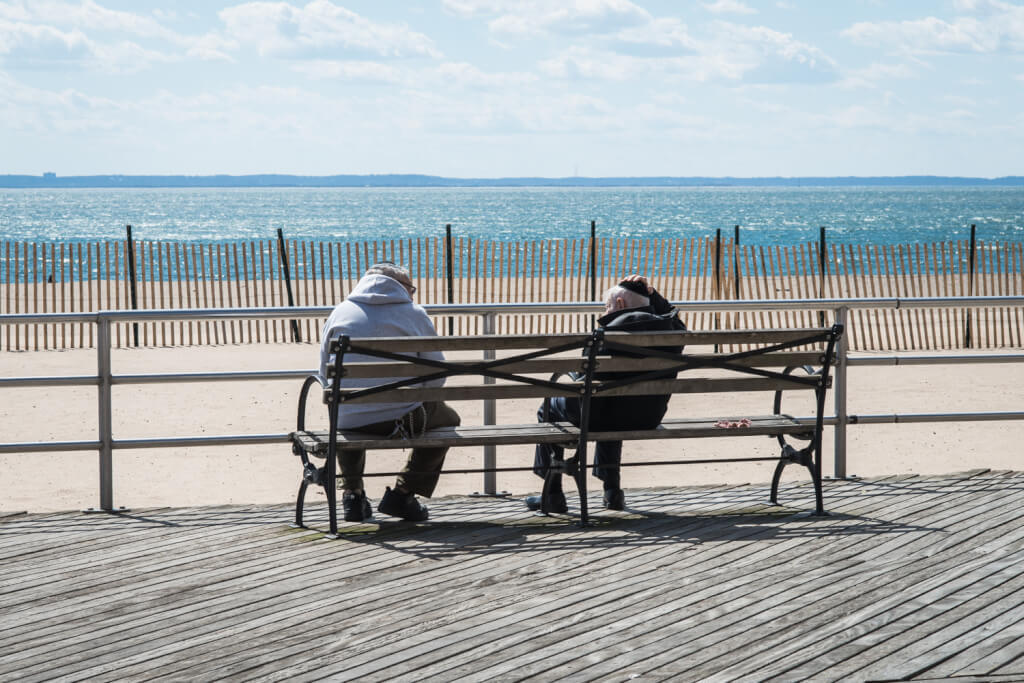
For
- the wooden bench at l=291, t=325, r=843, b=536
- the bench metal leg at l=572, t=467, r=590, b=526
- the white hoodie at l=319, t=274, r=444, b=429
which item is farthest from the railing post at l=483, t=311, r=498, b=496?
the bench metal leg at l=572, t=467, r=590, b=526

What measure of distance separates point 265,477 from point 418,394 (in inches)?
149

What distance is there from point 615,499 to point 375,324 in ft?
4.00

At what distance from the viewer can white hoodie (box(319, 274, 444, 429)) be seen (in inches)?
178

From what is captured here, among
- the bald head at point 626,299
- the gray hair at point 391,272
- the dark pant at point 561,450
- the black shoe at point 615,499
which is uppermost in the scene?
the gray hair at point 391,272

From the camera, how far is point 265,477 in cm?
780

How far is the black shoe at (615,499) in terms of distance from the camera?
4789mm

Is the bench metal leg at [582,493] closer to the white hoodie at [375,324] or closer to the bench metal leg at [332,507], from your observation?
the white hoodie at [375,324]

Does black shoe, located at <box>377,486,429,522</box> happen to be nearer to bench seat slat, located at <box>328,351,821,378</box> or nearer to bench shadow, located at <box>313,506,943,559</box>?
bench shadow, located at <box>313,506,943,559</box>

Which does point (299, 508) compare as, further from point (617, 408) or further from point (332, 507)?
point (617, 408)

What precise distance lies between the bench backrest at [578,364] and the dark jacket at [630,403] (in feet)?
0.37

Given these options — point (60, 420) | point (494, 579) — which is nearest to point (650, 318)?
point (494, 579)

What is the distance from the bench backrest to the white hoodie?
0.11m

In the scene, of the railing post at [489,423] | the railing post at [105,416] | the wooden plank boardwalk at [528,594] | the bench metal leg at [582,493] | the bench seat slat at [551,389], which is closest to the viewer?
Result: the wooden plank boardwalk at [528,594]

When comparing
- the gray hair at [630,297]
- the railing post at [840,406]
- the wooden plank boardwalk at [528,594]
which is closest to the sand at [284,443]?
the railing post at [840,406]
